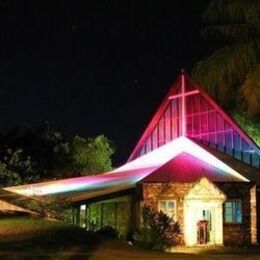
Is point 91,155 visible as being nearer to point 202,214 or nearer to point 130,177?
point 130,177

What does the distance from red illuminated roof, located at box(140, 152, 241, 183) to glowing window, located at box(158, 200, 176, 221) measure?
0.86 m

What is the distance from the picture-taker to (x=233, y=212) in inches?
1107

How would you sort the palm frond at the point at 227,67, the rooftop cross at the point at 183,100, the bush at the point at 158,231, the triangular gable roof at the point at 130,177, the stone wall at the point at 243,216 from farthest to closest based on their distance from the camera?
the rooftop cross at the point at 183,100 → the triangular gable roof at the point at 130,177 → the stone wall at the point at 243,216 → the palm frond at the point at 227,67 → the bush at the point at 158,231

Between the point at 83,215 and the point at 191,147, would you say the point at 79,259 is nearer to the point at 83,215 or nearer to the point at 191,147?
the point at 83,215

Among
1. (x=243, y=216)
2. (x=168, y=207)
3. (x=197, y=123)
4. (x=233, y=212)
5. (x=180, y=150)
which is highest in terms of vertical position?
(x=197, y=123)

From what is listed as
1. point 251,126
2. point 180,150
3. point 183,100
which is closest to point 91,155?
point 251,126

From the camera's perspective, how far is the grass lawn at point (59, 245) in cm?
1562

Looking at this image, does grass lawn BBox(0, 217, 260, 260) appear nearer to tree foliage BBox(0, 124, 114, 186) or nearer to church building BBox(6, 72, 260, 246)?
church building BBox(6, 72, 260, 246)

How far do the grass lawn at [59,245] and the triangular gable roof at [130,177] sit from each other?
721cm

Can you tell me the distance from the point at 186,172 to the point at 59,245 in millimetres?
11854

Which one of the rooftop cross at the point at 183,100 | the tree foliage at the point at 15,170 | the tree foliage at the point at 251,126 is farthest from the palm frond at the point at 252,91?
the tree foliage at the point at 15,170

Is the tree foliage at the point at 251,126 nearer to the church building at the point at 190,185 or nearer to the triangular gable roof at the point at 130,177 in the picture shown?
the church building at the point at 190,185

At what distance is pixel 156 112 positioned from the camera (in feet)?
116

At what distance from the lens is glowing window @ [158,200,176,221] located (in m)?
27.5
